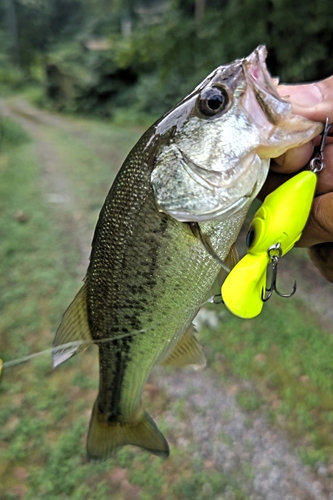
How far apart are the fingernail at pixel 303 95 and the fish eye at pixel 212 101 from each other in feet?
0.71

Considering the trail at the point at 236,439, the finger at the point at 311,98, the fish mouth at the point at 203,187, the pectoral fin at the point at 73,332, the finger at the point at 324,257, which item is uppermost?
the finger at the point at 311,98

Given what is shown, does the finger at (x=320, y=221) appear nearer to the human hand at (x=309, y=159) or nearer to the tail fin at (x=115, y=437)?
the human hand at (x=309, y=159)

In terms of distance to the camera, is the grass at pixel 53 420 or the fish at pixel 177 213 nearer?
the fish at pixel 177 213

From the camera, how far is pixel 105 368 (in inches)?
74.1

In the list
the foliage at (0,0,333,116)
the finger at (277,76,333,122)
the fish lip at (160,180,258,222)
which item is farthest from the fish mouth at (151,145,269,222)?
the foliage at (0,0,333,116)

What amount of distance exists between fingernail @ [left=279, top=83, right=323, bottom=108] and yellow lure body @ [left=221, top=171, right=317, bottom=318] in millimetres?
236

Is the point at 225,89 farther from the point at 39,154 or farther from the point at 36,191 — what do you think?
the point at 39,154

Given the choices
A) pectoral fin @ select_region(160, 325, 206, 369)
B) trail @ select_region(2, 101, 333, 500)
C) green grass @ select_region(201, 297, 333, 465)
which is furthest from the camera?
green grass @ select_region(201, 297, 333, 465)

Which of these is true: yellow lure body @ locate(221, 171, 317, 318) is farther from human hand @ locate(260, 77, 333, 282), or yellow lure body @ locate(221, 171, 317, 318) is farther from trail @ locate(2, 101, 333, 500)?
trail @ locate(2, 101, 333, 500)

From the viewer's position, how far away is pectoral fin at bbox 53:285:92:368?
5.54ft

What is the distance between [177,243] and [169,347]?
1.65ft

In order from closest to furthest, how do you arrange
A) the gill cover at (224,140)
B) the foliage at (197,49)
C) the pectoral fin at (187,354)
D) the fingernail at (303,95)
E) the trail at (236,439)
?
the gill cover at (224,140), the fingernail at (303,95), the pectoral fin at (187,354), the trail at (236,439), the foliage at (197,49)

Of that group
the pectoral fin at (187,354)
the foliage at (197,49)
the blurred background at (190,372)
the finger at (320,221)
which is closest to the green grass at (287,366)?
the blurred background at (190,372)

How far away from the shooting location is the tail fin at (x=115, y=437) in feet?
6.36
